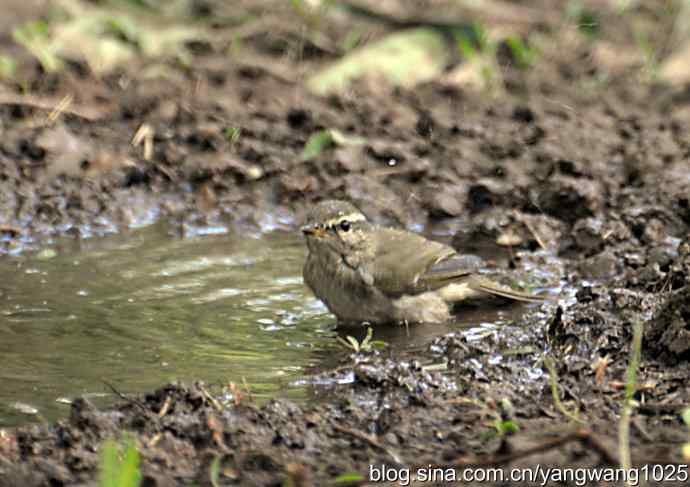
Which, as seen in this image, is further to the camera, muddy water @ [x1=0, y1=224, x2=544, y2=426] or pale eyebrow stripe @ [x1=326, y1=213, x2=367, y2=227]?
pale eyebrow stripe @ [x1=326, y1=213, x2=367, y2=227]

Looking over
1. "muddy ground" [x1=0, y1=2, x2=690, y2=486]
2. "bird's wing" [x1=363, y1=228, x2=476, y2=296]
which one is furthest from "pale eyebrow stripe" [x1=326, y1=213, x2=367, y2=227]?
"muddy ground" [x1=0, y1=2, x2=690, y2=486]

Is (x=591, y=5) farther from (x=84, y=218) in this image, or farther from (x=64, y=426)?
(x=64, y=426)

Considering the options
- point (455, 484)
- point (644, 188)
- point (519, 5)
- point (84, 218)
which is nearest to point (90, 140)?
point (84, 218)

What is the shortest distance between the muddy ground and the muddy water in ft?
1.27

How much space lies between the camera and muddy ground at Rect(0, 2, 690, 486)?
5168mm

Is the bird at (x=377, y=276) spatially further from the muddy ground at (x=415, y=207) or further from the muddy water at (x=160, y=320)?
the muddy ground at (x=415, y=207)

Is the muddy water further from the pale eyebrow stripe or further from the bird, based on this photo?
the pale eyebrow stripe

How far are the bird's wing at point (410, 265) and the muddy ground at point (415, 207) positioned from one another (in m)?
0.65

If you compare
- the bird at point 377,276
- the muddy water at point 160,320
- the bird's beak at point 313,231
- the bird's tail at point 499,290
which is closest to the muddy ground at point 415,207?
the bird's tail at point 499,290

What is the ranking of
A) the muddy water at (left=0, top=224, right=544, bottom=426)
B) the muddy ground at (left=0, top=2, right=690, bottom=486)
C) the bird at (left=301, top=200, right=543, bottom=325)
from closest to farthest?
the muddy ground at (left=0, top=2, right=690, bottom=486), the muddy water at (left=0, top=224, right=544, bottom=426), the bird at (left=301, top=200, right=543, bottom=325)

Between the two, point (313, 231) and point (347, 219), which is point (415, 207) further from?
point (313, 231)

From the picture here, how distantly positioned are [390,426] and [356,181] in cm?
510

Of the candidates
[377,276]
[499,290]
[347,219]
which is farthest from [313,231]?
[499,290]

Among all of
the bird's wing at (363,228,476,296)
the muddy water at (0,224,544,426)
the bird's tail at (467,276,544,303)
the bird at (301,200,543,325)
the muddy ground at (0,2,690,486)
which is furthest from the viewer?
the bird's tail at (467,276,544,303)
